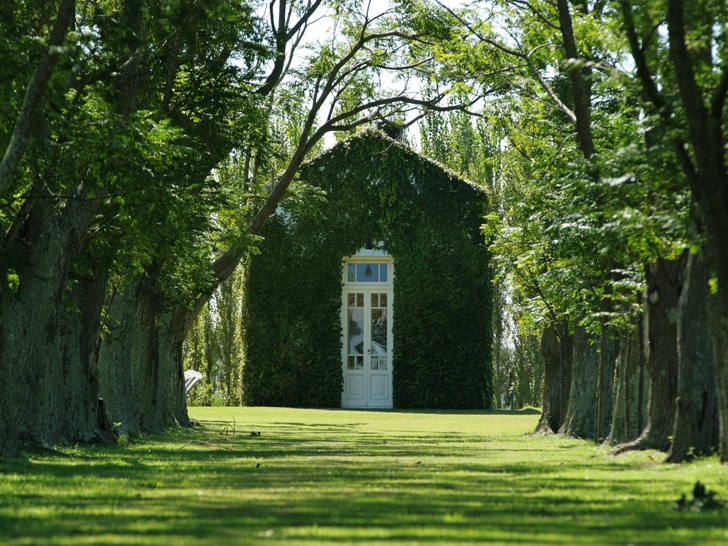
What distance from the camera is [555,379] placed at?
59.7 feet

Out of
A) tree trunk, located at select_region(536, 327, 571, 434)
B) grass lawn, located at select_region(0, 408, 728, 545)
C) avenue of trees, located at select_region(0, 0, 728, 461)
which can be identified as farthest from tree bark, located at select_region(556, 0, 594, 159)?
tree trunk, located at select_region(536, 327, 571, 434)

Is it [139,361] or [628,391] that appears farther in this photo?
[139,361]

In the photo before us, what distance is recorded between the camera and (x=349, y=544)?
16.1 ft

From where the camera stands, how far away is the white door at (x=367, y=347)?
31562 millimetres

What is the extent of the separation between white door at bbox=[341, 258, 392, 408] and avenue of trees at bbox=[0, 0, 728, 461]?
34.4ft

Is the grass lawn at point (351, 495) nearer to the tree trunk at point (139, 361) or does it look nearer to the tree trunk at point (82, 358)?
the tree trunk at point (82, 358)

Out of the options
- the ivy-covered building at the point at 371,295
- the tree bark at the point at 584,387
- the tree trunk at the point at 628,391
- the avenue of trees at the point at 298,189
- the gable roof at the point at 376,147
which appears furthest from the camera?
the gable roof at the point at 376,147

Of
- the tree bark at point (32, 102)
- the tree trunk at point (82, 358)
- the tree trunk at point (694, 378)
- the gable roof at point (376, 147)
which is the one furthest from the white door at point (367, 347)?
the tree bark at point (32, 102)

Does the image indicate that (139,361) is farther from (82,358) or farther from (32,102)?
(32,102)

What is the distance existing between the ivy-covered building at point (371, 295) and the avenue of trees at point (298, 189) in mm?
9840

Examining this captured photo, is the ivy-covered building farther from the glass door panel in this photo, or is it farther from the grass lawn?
the grass lawn

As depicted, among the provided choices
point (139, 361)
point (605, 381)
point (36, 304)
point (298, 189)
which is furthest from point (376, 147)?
point (36, 304)

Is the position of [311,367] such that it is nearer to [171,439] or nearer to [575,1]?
[171,439]

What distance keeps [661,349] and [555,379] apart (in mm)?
7008
